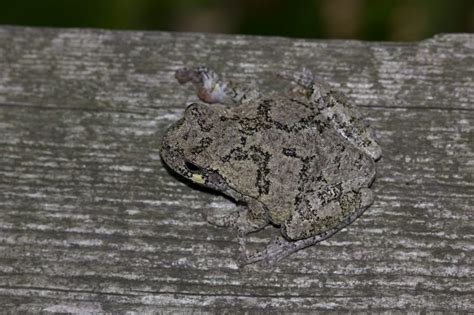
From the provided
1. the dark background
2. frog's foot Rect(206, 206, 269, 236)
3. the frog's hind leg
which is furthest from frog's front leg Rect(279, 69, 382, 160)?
the dark background

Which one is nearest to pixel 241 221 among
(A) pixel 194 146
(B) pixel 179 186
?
(B) pixel 179 186

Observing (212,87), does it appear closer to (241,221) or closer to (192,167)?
(192,167)

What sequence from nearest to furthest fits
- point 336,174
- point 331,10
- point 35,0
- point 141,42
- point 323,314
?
1. point 323,314
2. point 336,174
3. point 141,42
4. point 35,0
5. point 331,10

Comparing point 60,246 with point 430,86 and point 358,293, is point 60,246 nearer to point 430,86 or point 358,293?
point 358,293

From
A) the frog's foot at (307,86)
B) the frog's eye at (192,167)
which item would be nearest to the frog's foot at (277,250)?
the frog's eye at (192,167)

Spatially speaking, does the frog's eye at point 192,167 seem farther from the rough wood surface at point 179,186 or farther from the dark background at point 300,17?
the dark background at point 300,17

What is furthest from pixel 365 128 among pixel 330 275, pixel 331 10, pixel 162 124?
pixel 331 10
